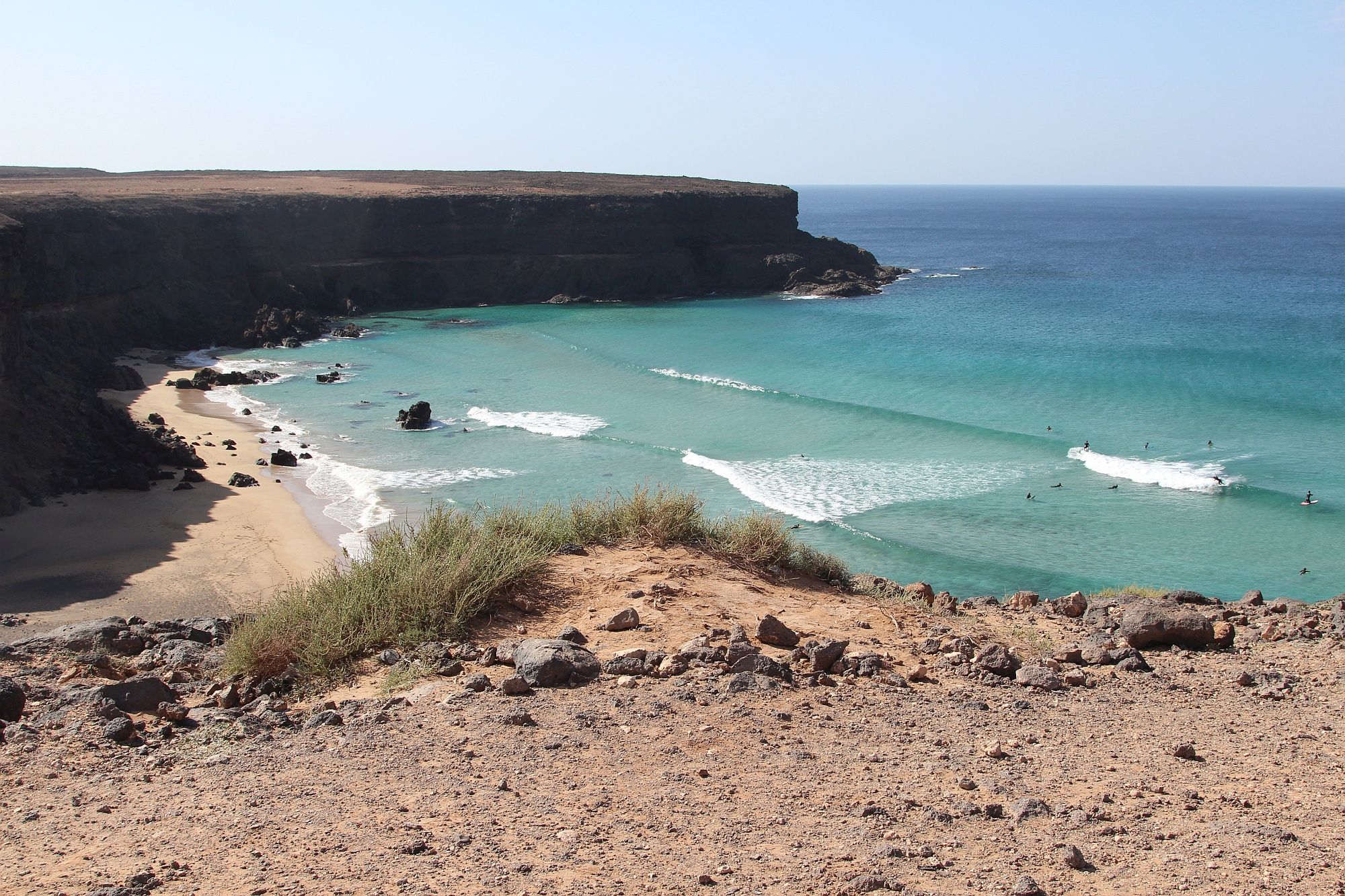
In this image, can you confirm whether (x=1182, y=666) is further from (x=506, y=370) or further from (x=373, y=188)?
(x=373, y=188)

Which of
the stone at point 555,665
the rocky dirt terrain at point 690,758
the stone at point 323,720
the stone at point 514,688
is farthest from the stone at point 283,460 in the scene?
the stone at point 514,688

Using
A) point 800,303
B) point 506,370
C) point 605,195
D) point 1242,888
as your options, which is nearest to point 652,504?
point 1242,888

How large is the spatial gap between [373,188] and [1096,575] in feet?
189

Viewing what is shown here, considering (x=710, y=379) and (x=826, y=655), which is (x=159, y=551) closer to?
(x=826, y=655)

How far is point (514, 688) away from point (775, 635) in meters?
2.58

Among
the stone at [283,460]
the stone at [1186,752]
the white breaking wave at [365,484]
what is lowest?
the white breaking wave at [365,484]

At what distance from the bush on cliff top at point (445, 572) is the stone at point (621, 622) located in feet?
3.86

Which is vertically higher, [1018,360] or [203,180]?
[203,180]

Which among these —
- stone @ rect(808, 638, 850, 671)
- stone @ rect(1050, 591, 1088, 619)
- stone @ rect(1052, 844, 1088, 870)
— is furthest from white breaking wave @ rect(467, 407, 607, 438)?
stone @ rect(1052, 844, 1088, 870)

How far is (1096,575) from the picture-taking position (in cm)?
1803

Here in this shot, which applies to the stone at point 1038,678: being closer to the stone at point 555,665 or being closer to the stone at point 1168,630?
the stone at point 1168,630

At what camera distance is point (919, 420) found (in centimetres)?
3030

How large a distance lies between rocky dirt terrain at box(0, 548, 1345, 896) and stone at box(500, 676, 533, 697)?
2 cm

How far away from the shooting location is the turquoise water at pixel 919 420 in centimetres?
2012
